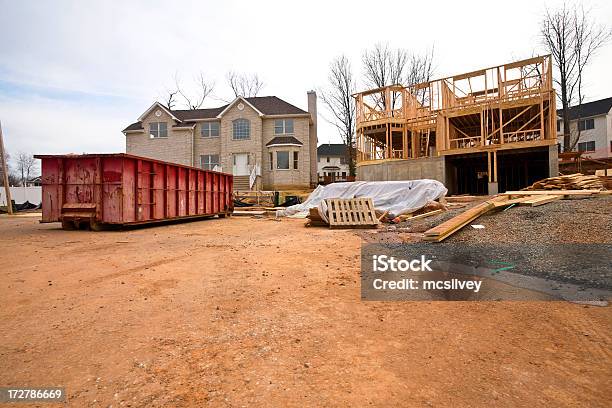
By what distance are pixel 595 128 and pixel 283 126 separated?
42.5 metres

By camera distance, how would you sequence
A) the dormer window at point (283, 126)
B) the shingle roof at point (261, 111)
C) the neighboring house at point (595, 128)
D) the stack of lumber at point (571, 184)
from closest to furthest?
1. the stack of lumber at point (571, 184)
2. the dormer window at point (283, 126)
3. the shingle roof at point (261, 111)
4. the neighboring house at point (595, 128)

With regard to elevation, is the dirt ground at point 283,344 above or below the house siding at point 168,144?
below

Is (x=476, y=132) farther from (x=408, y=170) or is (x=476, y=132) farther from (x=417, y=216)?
(x=417, y=216)

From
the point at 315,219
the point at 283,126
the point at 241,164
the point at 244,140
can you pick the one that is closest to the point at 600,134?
the point at 283,126

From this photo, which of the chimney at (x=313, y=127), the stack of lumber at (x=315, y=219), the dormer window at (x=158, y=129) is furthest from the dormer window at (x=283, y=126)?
the stack of lumber at (x=315, y=219)

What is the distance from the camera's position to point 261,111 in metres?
32.8

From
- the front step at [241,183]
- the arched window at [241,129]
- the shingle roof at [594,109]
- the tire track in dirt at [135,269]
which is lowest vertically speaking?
the tire track in dirt at [135,269]

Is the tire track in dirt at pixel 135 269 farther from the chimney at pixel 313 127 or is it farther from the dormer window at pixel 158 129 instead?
the dormer window at pixel 158 129

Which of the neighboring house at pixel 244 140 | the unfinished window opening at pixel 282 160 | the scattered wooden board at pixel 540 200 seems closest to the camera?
the scattered wooden board at pixel 540 200

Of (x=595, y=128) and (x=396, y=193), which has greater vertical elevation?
(x=595, y=128)

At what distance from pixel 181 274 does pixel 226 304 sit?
5.68ft

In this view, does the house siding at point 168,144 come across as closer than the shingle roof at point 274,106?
No

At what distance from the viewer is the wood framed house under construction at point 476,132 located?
17469 mm

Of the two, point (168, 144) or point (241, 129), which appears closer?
point (241, 129)
